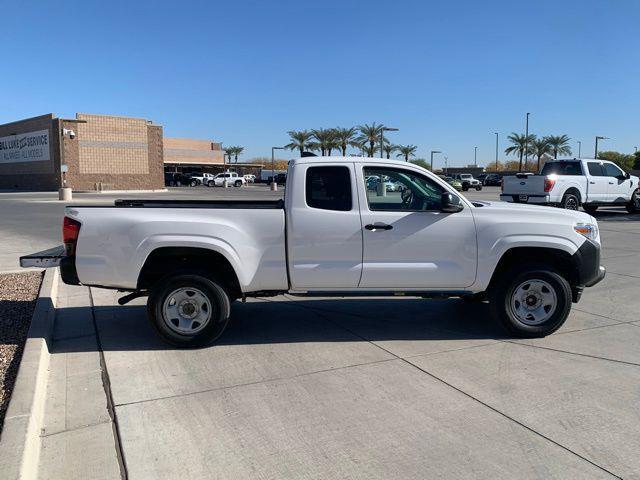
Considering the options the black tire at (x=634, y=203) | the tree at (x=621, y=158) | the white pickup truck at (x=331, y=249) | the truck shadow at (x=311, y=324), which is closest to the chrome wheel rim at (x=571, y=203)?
the black tire at (x=634, y=203)

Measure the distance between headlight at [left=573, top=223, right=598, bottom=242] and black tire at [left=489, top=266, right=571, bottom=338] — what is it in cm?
51

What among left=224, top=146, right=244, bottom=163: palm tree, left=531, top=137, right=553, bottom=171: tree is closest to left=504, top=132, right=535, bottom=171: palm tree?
left=531, top=137, right=553, bottom=171: tree

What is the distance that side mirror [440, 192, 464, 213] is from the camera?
5.53m

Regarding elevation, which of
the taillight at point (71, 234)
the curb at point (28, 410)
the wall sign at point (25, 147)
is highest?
the wall sign at point (25, 147)

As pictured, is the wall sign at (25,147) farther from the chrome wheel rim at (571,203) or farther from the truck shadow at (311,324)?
the truck shadow at (311,324)

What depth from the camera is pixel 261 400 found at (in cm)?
436

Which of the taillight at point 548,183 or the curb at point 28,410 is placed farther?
the taillight at point 548,183

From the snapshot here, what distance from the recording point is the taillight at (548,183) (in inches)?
711

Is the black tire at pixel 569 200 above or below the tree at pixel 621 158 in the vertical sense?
below

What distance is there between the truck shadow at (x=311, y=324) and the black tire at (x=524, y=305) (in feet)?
0.95

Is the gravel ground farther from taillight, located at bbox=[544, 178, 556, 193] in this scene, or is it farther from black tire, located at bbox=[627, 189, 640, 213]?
black tire, located at bbox=[627, 189, 640, 213]

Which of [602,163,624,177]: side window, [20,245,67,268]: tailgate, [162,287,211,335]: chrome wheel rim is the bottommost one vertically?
[162,287,211,335]: chrome wheel rim

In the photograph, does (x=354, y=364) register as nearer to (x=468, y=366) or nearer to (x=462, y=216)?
(x=468, y=366)

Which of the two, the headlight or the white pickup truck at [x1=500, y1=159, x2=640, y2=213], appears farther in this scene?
the white pickup truck at [x1=500, y1=159, x2=640, y2=213]
